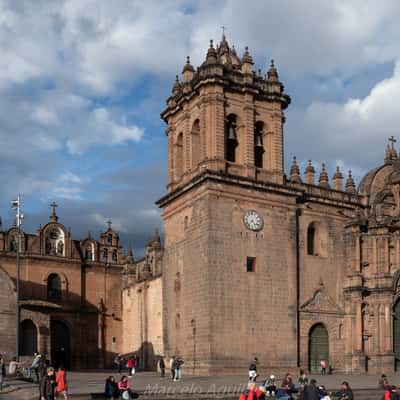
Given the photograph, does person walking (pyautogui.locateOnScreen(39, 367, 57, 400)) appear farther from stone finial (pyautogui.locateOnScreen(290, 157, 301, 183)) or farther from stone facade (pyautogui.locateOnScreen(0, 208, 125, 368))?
stone facade (pyautogui.locateOnScreen(0, 208, 125, 368))

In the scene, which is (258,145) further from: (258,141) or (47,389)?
(47,389)

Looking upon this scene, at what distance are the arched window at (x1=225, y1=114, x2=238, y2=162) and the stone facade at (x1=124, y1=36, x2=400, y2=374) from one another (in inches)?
3.1

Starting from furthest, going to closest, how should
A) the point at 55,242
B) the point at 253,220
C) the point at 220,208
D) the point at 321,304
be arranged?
the point at 55,242
the point at 321,304
the point at 253,220
the point at 220,208

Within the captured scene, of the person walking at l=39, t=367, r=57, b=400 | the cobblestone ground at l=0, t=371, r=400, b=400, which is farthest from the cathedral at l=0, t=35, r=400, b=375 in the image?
the person walking at l=39, t=367, r=57, b=400

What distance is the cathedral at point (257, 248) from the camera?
35.3m

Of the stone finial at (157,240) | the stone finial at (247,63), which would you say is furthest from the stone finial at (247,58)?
the stone finial at (157,240)

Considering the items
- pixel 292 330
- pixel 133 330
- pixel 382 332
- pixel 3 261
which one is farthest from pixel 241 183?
pixel 3 261

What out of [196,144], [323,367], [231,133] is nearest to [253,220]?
[231,133]

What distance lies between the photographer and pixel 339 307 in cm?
A: 3931

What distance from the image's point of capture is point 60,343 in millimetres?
53094

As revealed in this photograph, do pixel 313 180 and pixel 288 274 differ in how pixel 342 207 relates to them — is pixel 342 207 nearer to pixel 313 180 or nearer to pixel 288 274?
pixel 313 180

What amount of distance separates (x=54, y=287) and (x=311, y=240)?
22809 millimetres

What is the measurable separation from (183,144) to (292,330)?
1162 cm

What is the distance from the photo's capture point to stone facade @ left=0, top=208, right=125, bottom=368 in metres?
53.0
